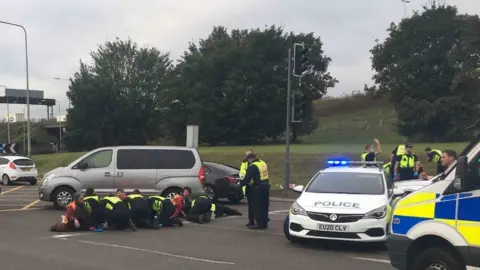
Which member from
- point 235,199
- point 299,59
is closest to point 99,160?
point 235,199

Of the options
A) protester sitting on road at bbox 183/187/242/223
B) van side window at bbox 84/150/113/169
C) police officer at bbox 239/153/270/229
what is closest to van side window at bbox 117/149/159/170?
van side window at bbox 84/150/113/169

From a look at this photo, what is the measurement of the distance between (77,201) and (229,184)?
7024 mm

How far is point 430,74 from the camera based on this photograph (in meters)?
62.8

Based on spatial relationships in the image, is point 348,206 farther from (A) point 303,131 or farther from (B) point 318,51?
(B) point 318,51

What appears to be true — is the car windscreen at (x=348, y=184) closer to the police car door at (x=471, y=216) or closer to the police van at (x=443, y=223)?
the police van at (x=443, y=223)

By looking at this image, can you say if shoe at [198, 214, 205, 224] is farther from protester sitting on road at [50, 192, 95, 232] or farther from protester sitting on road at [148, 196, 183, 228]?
protester sitting on road at [50, 192, 95, 232]

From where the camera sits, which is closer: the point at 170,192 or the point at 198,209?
the point at 198,209

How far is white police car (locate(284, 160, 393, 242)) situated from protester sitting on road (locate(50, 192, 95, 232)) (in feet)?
14.7

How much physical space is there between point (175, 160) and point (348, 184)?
22.0 ft

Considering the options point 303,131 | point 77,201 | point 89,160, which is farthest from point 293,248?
point 303,131

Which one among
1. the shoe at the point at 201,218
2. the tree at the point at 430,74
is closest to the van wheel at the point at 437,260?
the shoe at the point at 201,218

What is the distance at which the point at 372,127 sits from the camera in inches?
2940

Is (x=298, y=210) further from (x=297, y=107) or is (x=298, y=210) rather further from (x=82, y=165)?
(x=297, y=107)

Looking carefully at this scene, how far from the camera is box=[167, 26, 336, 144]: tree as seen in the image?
64.6 m
